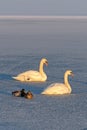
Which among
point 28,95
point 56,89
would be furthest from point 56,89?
point 28,95

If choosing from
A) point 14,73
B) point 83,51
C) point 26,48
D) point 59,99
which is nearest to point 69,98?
point 59,99

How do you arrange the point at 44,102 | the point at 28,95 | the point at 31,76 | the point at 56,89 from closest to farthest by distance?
1. the point at 44,102
2. the point at 28,95
3. the point at 56,89
4. the point at 31,76

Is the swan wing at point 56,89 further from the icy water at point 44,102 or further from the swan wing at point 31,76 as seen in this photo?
the swan wing at point 31,76

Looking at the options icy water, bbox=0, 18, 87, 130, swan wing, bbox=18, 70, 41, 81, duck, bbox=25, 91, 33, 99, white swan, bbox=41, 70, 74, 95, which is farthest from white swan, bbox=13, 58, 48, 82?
duck, bbox=25, 91, 33, 99

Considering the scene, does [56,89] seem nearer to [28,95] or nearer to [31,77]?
[28,95]

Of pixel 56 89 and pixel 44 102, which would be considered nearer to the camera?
pixel 44 102

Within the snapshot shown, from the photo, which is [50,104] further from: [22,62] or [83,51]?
[83,51]

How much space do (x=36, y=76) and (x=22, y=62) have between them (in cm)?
315

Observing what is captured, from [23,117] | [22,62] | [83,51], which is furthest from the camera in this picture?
[83,51]

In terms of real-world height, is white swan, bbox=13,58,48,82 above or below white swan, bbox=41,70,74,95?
above

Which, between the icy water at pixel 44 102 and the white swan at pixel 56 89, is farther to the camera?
the white swan at pixel 56 89

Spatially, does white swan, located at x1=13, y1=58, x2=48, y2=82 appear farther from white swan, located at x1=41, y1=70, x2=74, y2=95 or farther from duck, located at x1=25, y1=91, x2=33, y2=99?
duck, located at x1=25, y1=91, x2=33, y2=99

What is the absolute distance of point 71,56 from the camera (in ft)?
53.6

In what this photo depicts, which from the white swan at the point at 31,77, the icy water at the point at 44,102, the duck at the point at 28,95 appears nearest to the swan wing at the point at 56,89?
the icy water at the point at 44,102
